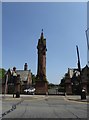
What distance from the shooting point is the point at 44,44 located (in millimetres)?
59656

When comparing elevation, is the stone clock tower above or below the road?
above

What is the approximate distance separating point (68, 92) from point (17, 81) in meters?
12.3

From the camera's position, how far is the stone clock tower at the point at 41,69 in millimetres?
54781

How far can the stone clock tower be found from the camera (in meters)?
54.8

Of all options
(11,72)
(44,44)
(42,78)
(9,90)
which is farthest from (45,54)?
(11,72)

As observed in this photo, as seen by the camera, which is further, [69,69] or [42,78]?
[69,69]

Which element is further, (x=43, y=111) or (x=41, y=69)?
(x=41, y=69)

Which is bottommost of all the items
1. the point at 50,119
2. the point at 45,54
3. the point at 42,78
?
the point at 50,119

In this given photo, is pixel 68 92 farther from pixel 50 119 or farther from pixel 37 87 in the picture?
pixel 50 119

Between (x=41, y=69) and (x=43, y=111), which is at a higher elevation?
(x=41, y=69)

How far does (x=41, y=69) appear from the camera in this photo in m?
56.6

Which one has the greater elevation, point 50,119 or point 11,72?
point 11,72

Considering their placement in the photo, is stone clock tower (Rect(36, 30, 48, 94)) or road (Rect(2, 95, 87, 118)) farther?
stone clock tower (Rect(36, 30, 48, 94))

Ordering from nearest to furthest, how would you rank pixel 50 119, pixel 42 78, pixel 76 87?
pixel 50 119
pixel 42 78
pixel 76 87
